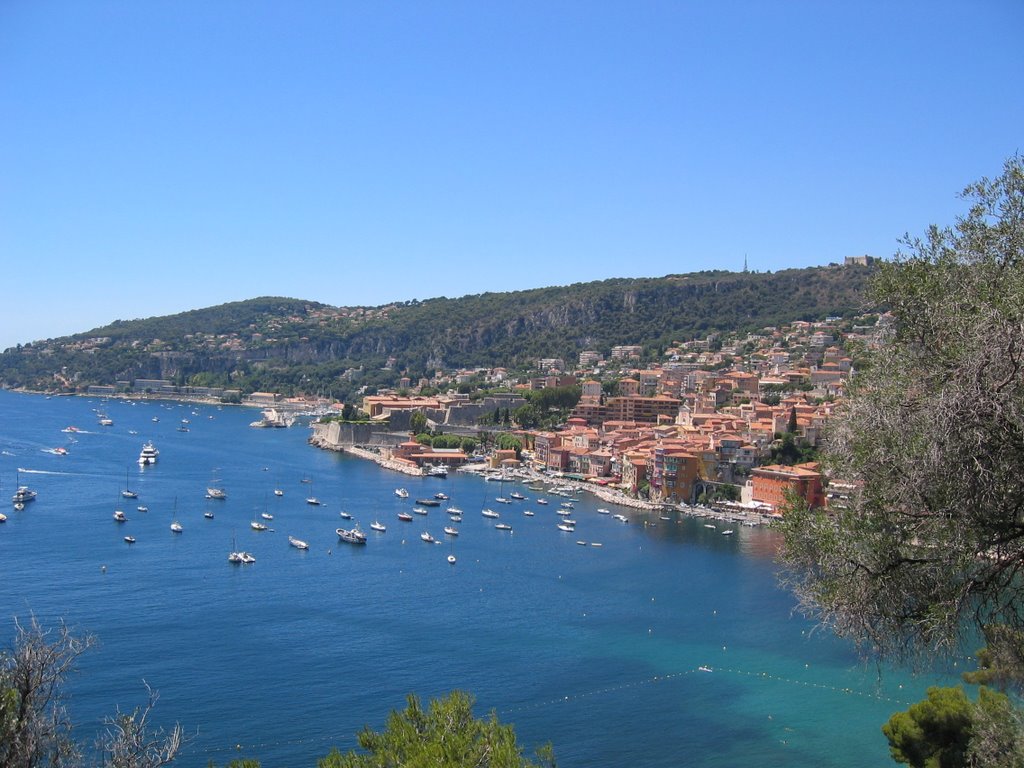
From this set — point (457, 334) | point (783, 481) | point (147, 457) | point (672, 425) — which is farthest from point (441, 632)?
point (457, 334)

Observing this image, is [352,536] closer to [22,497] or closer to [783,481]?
[22,497]

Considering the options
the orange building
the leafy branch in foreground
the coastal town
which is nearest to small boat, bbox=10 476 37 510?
the coastal town

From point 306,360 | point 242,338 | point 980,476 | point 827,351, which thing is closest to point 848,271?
point 827,351

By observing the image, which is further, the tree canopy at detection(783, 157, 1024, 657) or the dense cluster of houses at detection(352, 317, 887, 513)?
the dense cluster of houses at detection(352, 317, 887, 513)

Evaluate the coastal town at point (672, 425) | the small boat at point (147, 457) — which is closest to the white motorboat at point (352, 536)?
the coastal town at point (672, 425)

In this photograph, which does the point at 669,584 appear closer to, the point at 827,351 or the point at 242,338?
the point at 827,351

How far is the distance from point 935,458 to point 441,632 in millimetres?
11164

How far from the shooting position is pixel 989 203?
3457 mm

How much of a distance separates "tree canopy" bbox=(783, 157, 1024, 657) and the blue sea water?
6.56 m

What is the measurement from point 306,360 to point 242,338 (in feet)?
23.9

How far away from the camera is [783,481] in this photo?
22891 mm

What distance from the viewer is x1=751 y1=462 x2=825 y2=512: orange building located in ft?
74.2

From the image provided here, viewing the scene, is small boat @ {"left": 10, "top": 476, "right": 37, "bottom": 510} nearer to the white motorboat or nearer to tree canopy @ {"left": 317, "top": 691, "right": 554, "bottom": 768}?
the white motorboat

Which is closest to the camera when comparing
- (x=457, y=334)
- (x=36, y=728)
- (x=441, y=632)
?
(x=36, y=728)
